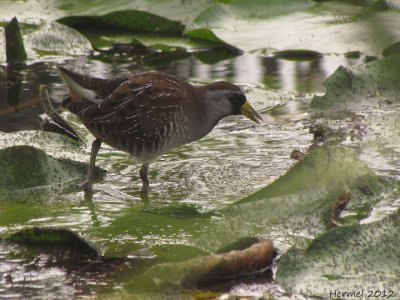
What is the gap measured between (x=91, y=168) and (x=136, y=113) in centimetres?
50

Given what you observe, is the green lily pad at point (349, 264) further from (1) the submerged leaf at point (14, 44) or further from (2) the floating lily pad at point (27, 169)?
(1) the submerged leaf at point (14, 44)

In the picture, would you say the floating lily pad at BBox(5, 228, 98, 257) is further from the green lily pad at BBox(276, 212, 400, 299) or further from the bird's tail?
the bird's tail

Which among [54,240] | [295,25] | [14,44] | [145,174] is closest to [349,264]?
[54,240]

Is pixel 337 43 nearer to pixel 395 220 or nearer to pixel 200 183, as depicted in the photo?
pixel 200 183

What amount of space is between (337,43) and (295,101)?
0.96m

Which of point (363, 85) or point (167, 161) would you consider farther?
point (363, 85)

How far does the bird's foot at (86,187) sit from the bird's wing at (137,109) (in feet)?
1.34

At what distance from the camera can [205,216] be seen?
529 cm

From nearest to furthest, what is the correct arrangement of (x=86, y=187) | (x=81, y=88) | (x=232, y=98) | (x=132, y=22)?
(x=86, y=187), (x=81, y=88), (x=232, y=98), (x=132, y=22)

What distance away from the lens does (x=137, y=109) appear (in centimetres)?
646

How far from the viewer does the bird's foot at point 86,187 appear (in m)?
6.14

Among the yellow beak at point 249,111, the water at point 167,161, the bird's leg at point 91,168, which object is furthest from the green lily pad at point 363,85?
the bird's leg at point 91,168

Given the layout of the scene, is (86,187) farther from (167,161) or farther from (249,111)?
Result: (249,111)

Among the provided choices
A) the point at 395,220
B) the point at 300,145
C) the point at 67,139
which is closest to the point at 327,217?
the point at 395,220
